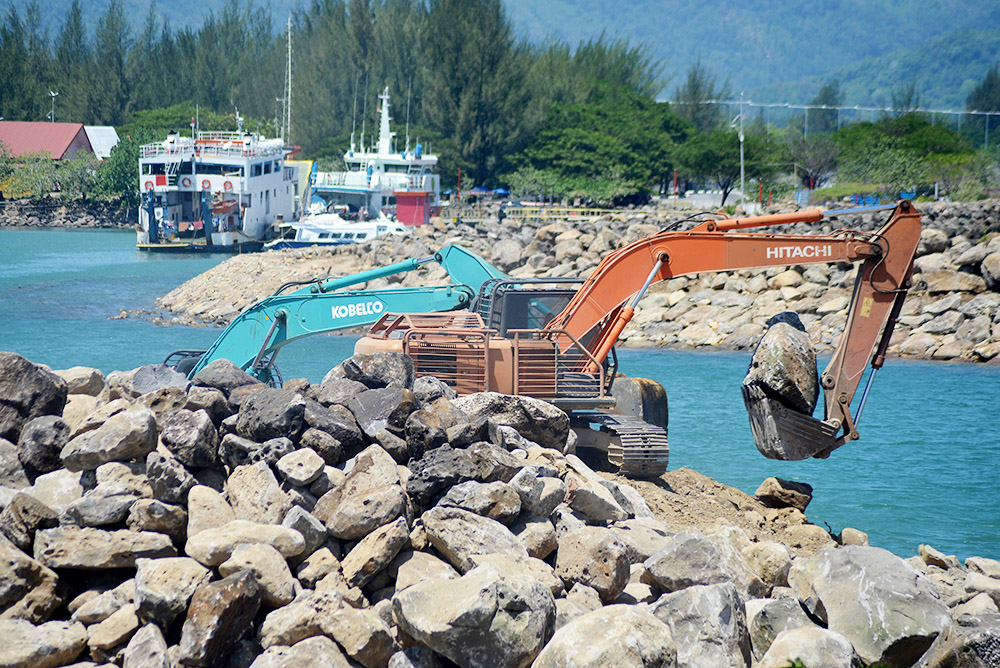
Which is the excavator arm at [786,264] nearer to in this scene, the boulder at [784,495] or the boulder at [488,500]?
the boulder at [784,495]

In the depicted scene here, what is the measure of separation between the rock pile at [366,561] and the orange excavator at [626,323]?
200 centimetres

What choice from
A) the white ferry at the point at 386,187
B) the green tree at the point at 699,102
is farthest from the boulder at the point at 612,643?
the green tree at the point at 699,102

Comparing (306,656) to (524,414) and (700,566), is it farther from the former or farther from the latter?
(524,414)

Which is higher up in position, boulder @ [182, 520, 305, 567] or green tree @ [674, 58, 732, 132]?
green tree @ [674, 58, 732, 132]

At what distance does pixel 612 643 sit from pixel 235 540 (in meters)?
2.35

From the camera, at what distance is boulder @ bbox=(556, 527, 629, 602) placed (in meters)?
5.99

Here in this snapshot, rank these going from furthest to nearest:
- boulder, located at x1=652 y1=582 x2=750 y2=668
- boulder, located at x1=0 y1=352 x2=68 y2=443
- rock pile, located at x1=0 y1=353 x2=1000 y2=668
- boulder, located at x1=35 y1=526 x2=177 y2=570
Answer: boulder, located at x1=0 y1=352 x2=68 y2=443 → boulder, located at x1=35 y1=526 x2=177 y2=570 → boulder, located at x1=652 y1=582 x2=750 y2=668 → rock pile, located at x1=0 y1=353 x2=1000 y2=668

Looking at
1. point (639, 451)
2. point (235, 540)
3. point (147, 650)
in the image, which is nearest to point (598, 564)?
point (235, 540)

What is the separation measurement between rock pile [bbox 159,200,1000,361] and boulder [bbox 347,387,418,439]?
47.8 feet

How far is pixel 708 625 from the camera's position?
551 cm

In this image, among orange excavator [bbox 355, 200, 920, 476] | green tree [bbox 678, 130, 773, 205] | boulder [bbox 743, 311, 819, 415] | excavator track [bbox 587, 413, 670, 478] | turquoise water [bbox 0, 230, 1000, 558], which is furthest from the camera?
green tree [bbox 678, 130, 773, 205]

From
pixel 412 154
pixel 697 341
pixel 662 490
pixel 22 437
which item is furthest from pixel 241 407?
pixel 412 154

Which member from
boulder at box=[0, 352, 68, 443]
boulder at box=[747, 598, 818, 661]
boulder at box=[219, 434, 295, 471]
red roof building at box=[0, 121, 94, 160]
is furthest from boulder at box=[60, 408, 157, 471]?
red roof building at box=[0, 121, 94, 160]

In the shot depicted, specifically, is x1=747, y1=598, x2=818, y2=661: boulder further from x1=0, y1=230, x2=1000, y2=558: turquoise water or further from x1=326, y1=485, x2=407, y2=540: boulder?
x1=0, y1=230, x2=1000, y2=558: turquoise water
